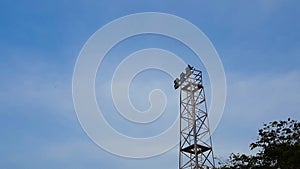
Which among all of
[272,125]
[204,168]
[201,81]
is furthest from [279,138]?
[201,81]

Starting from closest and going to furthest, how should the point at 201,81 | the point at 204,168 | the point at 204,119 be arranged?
the point at 204,168 → the point at 204,119 → the point at 201,81

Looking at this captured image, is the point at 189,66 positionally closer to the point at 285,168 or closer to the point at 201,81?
the point at 201,81

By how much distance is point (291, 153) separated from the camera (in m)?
13.5

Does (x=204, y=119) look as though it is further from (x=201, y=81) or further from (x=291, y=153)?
(x=291, y=153)

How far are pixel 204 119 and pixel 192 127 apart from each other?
2.85 feet

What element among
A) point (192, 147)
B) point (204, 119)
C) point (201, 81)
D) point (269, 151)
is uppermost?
point (201, 81)

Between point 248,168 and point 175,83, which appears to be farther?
point 175,83

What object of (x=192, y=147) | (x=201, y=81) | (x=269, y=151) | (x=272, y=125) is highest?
(x=201, y=81)

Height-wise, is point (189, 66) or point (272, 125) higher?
point (189, 66)

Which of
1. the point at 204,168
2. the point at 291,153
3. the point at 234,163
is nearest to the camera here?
the point at 291,153

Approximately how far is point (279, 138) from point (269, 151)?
28.2 inches

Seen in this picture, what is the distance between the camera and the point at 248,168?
15.4 m

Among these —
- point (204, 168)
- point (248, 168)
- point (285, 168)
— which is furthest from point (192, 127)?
point (285, 168)

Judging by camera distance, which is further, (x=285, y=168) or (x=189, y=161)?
(x=189, y=161)
